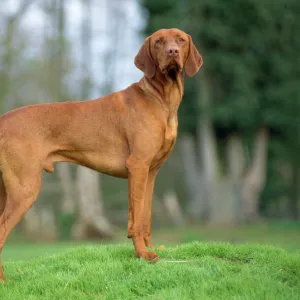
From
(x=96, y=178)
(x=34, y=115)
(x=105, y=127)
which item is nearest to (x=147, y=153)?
(x=105, y=127)

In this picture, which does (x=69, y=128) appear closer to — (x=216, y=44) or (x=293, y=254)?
(x=293, y=254)

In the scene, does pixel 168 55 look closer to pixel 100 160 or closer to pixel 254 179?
pixel 100 160

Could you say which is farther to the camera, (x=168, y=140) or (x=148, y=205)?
(x=148, y=205)

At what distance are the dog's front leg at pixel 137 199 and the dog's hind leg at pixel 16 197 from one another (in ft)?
3.38

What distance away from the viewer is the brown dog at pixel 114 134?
6258 mm

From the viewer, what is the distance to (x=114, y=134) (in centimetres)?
660

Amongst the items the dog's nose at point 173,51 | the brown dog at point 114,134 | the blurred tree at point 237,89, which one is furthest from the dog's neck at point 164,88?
the blurred tree at point 237,89

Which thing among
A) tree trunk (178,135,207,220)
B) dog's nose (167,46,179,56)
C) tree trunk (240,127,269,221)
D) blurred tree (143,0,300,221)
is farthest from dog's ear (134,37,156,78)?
tree trunk (178,135,207,220)

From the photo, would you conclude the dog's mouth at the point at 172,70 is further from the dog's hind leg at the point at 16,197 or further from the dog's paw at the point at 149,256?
the dog's paw at the point at 149,256

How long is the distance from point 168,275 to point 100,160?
5.31 ft

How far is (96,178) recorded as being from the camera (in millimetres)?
23703

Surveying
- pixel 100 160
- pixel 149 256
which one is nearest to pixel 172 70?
pixel 100 160

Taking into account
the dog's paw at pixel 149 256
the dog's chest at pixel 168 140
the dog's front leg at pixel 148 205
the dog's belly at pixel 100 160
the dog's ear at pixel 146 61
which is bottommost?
the dog's paw at pixel 149 256

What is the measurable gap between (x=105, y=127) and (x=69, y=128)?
40 centimetres
